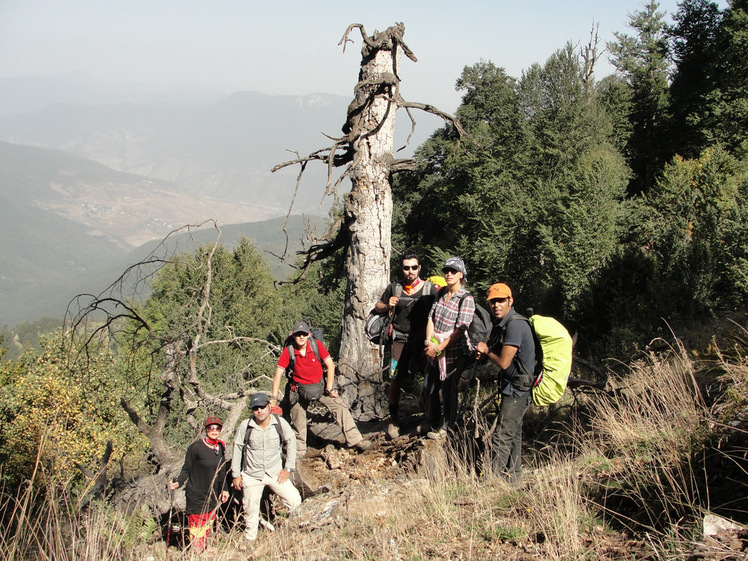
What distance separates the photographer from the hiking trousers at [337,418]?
6.08 metres

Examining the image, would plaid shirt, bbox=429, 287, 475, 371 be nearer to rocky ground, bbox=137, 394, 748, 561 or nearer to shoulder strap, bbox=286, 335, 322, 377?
rocky ground, bbox=137, 394, 748, 561

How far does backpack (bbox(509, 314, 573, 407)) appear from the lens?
4312 millimetres

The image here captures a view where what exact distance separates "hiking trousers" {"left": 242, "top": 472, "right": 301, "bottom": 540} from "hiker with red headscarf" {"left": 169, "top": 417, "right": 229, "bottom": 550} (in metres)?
0.21

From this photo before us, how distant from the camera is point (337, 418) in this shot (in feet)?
20.1

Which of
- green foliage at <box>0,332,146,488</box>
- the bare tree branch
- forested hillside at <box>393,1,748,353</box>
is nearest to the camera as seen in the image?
the bare tree branch

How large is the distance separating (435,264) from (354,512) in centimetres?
2298

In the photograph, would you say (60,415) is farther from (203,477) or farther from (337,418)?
(203,477)

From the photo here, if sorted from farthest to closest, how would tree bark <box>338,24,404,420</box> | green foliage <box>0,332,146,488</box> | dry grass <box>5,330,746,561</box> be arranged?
green foliage <box>0,332,146,488</box>
tree bark <box>338,24,404,420</box>
dry grass <box>5,330,746,561</box>

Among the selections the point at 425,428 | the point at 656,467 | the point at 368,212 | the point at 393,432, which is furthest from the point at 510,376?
the point at 368,212

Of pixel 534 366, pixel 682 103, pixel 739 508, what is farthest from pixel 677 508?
pixel 682 103

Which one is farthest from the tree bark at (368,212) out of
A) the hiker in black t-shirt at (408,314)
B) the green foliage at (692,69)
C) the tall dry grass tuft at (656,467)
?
the green foliage at (692,69)

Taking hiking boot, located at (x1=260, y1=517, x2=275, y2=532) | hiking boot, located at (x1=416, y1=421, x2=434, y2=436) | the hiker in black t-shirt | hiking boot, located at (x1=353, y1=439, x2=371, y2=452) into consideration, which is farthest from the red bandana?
hiking boot, located at (x1=260, y1=517, x2=275, y2=532)

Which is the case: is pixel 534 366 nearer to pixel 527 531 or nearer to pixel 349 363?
pixel 527 531

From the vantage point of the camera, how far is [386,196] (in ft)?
24.6
